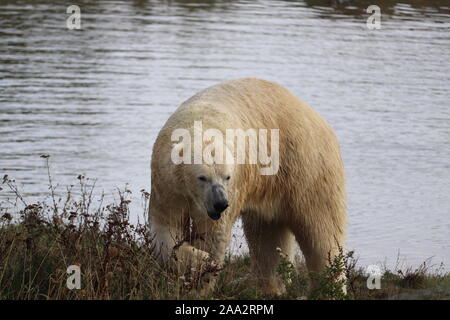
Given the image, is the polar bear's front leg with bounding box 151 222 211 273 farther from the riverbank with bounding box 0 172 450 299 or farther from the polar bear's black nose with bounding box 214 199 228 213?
the polar bear's black nose with bounding box 214 199 228 213

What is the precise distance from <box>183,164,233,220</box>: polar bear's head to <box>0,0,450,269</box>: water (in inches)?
168

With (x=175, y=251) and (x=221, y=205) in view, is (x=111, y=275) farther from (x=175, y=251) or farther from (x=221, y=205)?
(x=221, y=205)

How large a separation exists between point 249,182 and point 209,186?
81cm

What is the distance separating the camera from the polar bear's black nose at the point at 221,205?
6.22 m

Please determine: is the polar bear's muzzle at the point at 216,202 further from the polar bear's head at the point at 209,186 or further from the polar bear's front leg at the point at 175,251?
the polar bear's front leg at the point at 175,251

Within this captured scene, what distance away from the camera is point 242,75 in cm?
2214

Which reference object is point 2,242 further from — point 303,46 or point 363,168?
point 303,46

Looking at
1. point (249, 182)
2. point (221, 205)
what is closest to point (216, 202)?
point (221, 205)

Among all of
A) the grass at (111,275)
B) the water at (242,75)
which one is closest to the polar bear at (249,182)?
the grass at (111,275)

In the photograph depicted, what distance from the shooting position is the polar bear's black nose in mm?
6223

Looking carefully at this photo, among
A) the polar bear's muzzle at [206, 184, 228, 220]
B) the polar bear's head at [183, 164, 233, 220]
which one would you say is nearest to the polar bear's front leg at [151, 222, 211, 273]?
the polar bear's head at [183, 164, 233, 220]
